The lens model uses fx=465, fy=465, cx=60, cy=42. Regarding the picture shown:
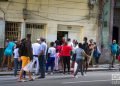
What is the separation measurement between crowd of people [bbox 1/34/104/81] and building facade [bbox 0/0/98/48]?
198 cm

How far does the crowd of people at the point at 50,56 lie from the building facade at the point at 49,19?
6.50ft

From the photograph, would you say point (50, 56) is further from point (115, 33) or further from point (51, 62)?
point (115, 33)

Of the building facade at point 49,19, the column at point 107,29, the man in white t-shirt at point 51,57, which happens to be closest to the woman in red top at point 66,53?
the man in white t-shirt at point 51,57

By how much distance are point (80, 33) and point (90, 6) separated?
2.07m

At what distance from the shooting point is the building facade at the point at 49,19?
28.3 m

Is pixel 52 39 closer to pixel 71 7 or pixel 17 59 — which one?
pixel 71 7

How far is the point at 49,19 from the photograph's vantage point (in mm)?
30484

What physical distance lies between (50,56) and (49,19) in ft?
18.3

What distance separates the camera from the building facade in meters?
28.3

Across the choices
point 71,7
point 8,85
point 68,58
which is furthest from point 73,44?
point 8,85

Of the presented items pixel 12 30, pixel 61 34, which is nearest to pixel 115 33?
pixel 61 34

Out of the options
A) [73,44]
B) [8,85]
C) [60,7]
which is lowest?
[8,85]

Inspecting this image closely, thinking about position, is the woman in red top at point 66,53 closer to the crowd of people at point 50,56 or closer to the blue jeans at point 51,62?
the crowd of people at point 50,56

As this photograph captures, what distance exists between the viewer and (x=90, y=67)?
30.7 meters
